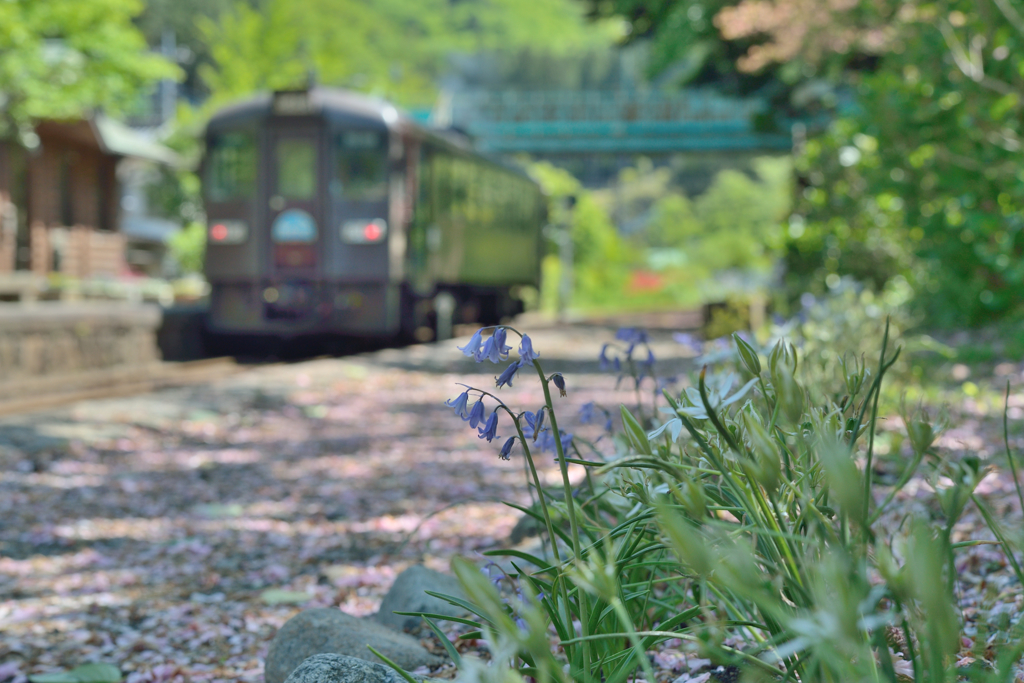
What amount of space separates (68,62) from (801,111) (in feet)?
47.5

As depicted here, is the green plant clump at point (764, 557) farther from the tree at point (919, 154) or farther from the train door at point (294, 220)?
the train door at point (294, 220)

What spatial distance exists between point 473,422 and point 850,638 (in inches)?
35.4

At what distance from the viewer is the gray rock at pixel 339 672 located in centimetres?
172

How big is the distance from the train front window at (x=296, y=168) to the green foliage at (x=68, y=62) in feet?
28.8

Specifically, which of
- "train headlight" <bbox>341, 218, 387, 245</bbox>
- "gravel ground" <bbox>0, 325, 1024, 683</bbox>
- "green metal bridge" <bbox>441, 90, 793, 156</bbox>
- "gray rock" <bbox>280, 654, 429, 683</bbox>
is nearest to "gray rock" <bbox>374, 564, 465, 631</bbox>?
"gravel ground" <bbox>0, 325, 1024, 683</bbox>

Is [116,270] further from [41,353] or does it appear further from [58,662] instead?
[58,662]

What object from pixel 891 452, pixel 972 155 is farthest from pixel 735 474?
pixel 972 155

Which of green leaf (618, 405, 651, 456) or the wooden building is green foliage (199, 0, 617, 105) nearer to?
the wooden building

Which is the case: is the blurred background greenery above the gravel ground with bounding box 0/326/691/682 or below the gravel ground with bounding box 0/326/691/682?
above

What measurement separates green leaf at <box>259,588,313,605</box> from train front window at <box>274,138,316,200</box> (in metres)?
9.08

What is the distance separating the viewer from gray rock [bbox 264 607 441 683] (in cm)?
232

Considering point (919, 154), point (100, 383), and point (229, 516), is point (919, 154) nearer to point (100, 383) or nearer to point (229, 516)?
point (229, 516)

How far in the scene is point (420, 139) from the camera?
12.3 m

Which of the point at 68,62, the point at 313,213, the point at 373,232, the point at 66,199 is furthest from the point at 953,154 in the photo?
the point at 66,199
